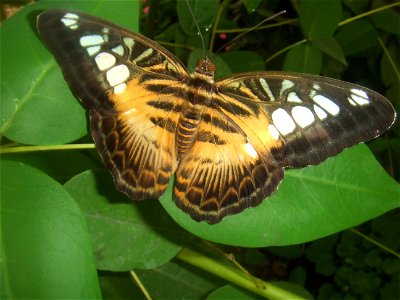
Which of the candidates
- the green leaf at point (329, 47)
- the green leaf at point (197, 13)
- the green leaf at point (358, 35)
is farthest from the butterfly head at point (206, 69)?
the green leaf at point (358, 35)

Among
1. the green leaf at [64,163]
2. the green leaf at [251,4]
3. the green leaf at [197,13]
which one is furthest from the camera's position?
the green leaf at [197,13]

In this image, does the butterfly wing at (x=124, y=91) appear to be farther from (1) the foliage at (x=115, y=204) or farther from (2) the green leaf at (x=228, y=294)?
(2) the green leaf at (x=228, y=294)

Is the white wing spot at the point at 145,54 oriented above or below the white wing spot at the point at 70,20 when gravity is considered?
below

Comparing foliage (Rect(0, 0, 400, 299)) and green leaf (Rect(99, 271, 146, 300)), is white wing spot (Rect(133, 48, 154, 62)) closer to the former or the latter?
foliage (Rect(0, 0, 400, 299))

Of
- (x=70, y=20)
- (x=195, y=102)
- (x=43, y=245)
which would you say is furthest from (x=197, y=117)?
(x=43, y=245)

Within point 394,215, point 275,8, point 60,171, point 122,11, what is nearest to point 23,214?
point 60,171

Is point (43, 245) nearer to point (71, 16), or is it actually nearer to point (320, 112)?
point (71, 16)

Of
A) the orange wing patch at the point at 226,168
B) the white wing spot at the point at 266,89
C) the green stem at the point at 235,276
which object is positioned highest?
the white wing spot at the point at 266,89
